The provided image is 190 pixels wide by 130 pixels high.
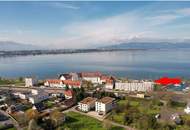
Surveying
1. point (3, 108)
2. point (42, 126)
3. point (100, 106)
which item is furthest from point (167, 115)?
point (3, 108)

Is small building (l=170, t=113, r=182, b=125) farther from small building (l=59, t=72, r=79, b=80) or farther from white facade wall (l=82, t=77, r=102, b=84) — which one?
small building (l=59, t=72, r=79, b=80)

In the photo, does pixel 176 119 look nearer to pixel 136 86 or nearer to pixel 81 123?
pixel 81 123

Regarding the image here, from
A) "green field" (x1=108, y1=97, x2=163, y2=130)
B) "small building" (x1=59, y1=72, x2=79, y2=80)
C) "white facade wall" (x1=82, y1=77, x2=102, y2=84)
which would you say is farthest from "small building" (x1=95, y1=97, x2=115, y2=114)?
"small building" (x1=59, y1=72, x2=79, y2=80)

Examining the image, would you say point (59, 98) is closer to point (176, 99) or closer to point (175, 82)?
point (176, 99)

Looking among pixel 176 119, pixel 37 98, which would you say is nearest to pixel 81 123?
pixel 176 119

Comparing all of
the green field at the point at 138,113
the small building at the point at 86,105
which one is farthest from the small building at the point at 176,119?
the small building at the point at 86,105

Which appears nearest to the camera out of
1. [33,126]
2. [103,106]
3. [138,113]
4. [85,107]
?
[33,126]

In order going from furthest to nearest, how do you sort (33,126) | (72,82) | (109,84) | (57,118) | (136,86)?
(109,84)
(72,82)
(136,86)
(57,118)
(33,126)

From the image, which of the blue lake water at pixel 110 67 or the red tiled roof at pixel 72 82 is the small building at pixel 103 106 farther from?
the blue lake water at pixel 110 67
